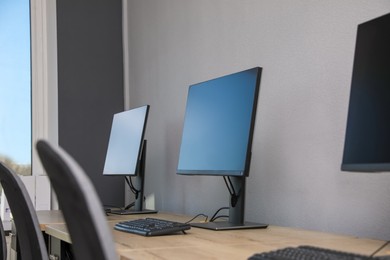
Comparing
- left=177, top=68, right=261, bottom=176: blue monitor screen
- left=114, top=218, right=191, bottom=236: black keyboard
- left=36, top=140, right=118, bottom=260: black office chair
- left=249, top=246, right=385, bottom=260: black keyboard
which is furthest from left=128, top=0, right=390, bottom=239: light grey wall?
left=36, top=140, right=118, bottom=260: black office chair

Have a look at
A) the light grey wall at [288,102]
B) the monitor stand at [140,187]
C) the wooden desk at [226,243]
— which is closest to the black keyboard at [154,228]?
the wooden desk at [226,243]

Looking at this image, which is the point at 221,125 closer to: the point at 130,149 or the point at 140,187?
the point at 130,149

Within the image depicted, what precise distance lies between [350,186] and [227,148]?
1.49 feet

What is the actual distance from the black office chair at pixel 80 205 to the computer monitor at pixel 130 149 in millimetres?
1814

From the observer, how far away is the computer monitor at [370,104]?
4.00 feet

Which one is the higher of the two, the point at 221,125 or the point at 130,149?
the point at 221,125

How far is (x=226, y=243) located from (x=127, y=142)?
1.40 metres

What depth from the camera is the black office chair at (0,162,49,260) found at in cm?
→ 145

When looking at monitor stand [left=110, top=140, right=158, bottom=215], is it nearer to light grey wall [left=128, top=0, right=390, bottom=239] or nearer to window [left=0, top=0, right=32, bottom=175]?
light grey wall [left=128, top=0, right=390, bottom=239]

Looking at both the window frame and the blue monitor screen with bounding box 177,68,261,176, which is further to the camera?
the window frame

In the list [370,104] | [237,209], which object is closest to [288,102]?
[237,209]

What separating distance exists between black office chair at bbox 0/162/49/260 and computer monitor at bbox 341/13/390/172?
90 centimetres

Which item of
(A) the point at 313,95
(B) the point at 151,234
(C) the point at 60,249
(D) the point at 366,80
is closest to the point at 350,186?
(A) the point at 313,95

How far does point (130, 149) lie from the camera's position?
2.71 m
